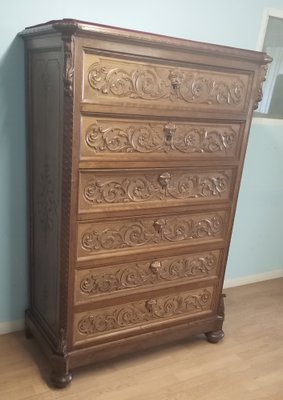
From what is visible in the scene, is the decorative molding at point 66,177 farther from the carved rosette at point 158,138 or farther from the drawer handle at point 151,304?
the drawer handle at point 151,304

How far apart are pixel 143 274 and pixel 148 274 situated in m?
0.03

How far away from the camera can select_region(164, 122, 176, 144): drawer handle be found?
1563 millimetres

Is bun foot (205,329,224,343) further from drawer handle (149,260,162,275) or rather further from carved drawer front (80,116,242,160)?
carved drawer front (80,116,242,160)

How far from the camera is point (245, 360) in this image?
1.98m

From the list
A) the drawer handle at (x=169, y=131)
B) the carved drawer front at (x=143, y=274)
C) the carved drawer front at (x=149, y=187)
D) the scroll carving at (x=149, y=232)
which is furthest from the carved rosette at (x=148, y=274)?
A: the drawer handle at (x=169, y=131)

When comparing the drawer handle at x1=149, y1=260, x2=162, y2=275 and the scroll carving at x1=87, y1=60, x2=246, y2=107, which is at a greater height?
the scroll carving at x1=87, y1=60, x2=246, y2=107

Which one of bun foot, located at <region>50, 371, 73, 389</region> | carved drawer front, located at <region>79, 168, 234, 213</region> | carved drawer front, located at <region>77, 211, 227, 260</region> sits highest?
carved drawer front, located at <region>79, 168, 234, 213</region>

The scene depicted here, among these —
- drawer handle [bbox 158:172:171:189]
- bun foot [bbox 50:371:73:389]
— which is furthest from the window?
bun foot [bbox 50:371:73:389]

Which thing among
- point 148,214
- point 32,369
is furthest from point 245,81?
point 32,369

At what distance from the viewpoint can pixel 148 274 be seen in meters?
1.75

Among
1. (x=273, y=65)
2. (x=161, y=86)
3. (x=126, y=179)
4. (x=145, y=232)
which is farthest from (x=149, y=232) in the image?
(x=273, y=65)

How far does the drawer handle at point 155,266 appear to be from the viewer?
174cm

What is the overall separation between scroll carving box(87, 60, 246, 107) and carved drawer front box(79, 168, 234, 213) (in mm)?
297

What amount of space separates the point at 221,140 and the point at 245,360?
1124 millimetres
